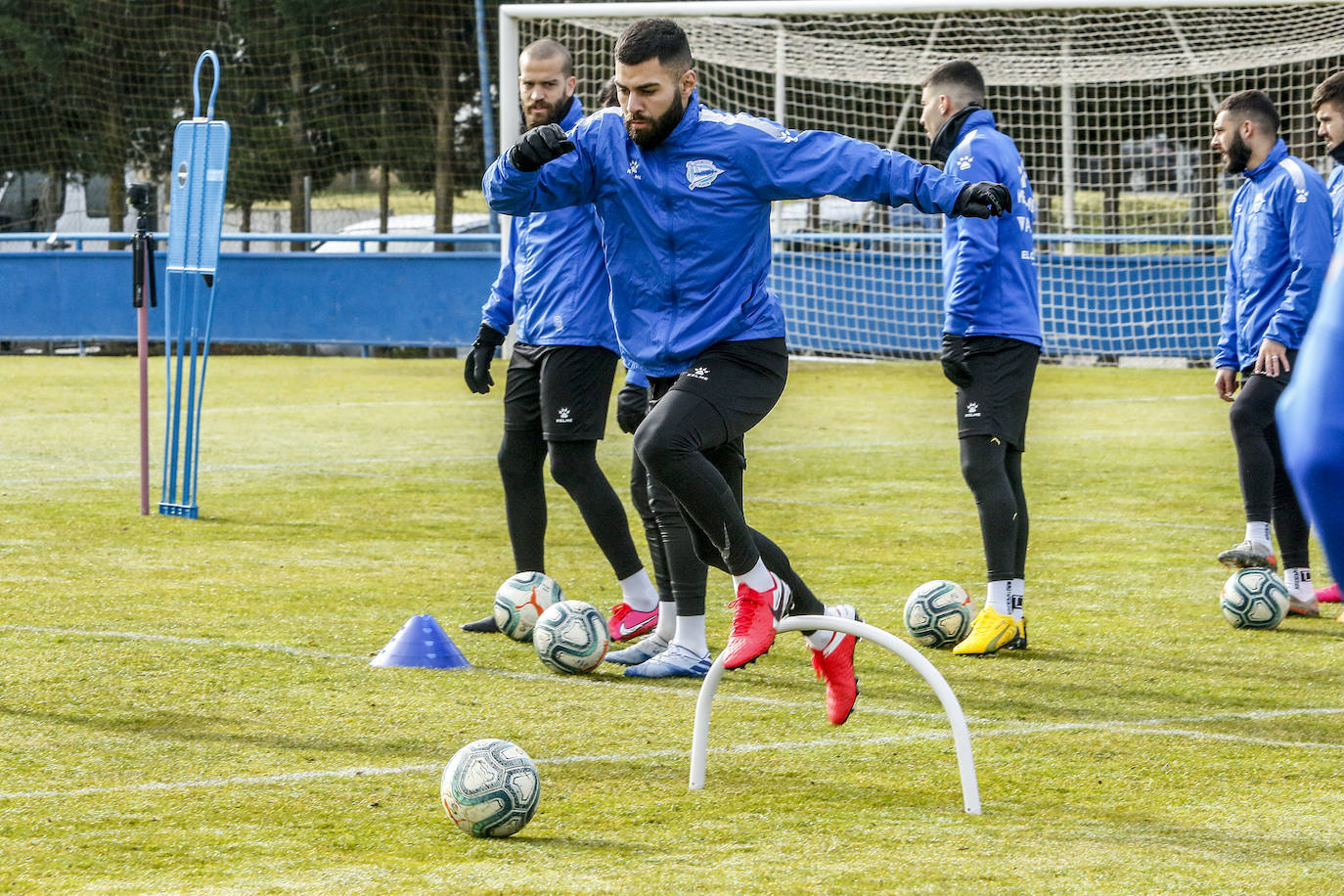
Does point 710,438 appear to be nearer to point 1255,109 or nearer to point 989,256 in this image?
point 989,256

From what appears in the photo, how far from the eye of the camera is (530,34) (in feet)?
59.7

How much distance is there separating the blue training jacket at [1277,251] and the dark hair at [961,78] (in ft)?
4.73

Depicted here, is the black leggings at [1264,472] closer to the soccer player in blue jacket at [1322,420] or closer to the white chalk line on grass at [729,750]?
the white chalk line on grass at [729,750]

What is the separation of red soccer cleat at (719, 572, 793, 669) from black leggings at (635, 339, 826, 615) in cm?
9

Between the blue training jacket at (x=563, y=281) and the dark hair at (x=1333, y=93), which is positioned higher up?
the dark hair at (x=1333, y=93)

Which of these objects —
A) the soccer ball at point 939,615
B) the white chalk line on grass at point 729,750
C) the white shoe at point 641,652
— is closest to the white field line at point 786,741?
the white chalk line on grass at point 729,750

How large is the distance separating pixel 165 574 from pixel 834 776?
165 inches

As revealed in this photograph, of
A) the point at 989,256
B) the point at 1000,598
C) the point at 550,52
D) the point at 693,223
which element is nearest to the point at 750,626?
the point at 693,223

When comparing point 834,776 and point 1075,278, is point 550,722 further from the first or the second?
point 1075,278

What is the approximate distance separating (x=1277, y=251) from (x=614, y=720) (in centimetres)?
366

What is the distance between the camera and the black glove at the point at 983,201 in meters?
4.43

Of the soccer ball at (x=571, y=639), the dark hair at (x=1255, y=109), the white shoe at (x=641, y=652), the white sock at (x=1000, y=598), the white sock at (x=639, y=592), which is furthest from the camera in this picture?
the dark hair at (x=1255, y=109)

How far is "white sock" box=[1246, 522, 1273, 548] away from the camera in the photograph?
713 cm

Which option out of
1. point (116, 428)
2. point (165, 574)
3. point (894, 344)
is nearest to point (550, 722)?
point (165, 574)
